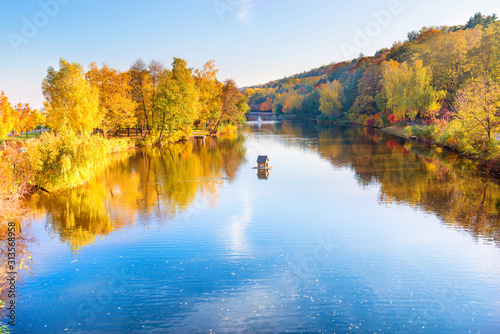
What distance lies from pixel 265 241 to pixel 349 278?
206 inches

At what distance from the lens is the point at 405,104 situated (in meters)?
70.8

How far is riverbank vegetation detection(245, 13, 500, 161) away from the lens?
36.8 meters

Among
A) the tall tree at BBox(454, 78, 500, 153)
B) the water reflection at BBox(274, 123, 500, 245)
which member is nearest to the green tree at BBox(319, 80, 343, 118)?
the water reflection at BBox(274, 123, 500, 245)

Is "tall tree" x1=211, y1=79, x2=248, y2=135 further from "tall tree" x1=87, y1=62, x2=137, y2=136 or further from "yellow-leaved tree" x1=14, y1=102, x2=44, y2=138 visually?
"yellow-leaved tree" x1=14, y1=102, x2=44, y2=138

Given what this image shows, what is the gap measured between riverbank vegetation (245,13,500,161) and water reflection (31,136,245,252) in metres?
27.4

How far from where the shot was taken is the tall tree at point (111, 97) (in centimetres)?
5978

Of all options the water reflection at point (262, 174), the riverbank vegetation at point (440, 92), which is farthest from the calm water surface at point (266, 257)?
the riverbank vegetation at point (440, 92)

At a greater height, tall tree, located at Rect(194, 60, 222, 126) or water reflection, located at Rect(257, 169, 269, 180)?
tall tree, located at Rect(194, 60, 222, 126)

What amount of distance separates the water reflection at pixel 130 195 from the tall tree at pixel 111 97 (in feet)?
57.1

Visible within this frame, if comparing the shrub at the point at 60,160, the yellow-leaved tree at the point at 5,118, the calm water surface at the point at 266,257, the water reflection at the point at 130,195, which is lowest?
the calm water surface at the point at 266,257

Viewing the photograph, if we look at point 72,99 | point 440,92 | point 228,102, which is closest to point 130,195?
point 72,99

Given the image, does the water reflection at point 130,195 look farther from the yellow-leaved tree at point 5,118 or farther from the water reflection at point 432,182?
the yellow-leaved tree at point 5,118

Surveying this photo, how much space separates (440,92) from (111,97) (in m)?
63.5

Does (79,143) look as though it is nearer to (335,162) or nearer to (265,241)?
(265,241)
